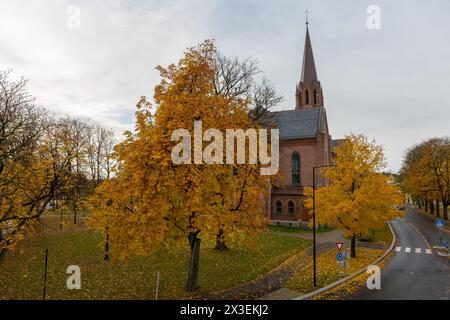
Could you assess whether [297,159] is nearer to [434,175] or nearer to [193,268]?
[434,175]

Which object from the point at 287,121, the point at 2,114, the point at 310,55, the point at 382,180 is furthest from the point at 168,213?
the point at 310,55

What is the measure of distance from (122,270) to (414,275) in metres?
17.3

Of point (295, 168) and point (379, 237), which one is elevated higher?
point (295, 168)

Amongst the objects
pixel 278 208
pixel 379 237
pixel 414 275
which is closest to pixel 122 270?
pixel 414 275

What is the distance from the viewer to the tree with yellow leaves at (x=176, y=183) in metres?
11.5

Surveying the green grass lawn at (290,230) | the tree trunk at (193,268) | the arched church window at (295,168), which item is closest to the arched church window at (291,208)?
the green grass lawn at (290,230)

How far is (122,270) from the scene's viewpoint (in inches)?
694

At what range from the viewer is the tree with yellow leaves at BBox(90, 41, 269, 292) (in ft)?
37.9

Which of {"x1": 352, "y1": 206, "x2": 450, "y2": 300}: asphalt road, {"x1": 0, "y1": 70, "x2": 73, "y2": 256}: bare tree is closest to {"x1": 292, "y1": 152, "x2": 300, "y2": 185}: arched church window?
{"x1": 352, "y1": 206, "x2": 450, "y2": 300}: asphalt road

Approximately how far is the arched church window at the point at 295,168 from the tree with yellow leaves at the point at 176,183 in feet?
90.2

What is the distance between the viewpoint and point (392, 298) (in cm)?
1338

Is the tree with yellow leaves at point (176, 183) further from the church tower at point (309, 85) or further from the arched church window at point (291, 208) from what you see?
the church tower at point (309, 85)

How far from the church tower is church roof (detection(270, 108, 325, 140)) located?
751 cm
